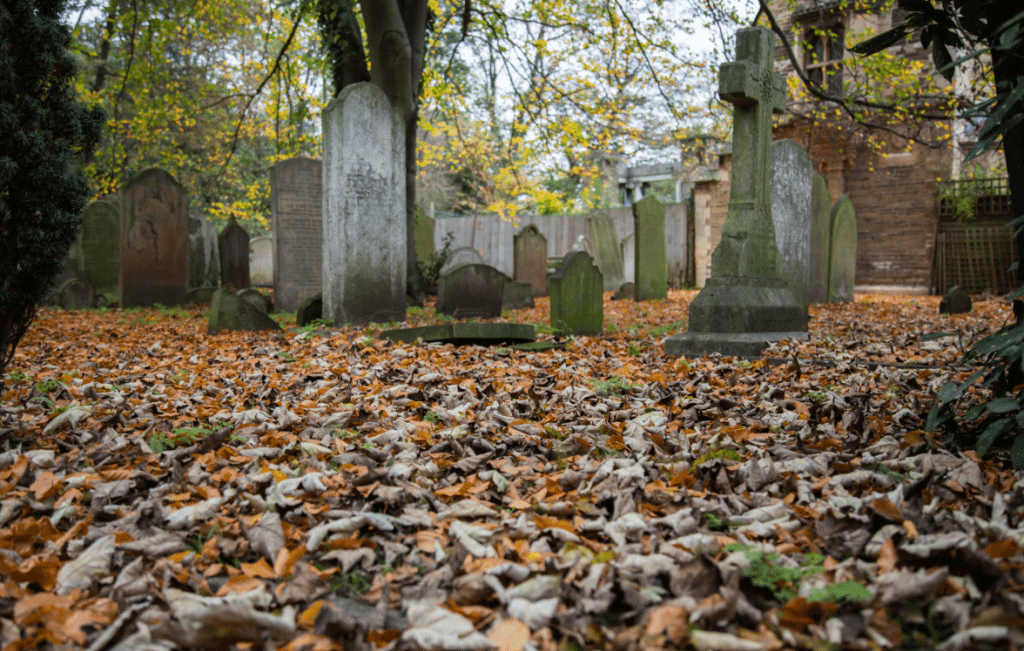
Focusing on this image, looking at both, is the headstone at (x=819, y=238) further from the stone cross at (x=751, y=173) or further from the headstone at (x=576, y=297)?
the headstone at (x=576, y=297)

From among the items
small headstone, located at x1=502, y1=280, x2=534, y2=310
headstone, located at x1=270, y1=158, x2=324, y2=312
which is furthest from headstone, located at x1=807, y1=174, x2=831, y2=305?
headstone, located at x1=270, y1=158, x2=324, y2=312

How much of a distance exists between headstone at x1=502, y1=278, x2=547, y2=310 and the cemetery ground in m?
7.15

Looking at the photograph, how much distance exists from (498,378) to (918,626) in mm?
3168

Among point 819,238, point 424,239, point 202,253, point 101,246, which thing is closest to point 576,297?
point 819,238

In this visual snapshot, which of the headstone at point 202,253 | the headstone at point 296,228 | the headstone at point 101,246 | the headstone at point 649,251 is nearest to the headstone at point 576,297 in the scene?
the headstone at point 296,228

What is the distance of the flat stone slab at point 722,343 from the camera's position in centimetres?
553

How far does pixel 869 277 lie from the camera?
1725cm

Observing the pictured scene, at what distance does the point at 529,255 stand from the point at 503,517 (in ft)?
38.6

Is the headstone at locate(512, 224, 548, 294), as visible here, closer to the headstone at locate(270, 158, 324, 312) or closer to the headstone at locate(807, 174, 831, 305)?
the headstone at locate(270, 158, 324, 312)

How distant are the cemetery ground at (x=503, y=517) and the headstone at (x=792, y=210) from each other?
4.13m

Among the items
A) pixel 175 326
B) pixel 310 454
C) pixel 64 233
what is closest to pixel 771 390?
pixel 310 454

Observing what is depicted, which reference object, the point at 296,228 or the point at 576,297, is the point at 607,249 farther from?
the point at 576,297

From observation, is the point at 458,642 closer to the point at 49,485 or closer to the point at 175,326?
the point at 49,485

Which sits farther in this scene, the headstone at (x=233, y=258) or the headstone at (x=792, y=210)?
the headstone at (x=233, y=258)
